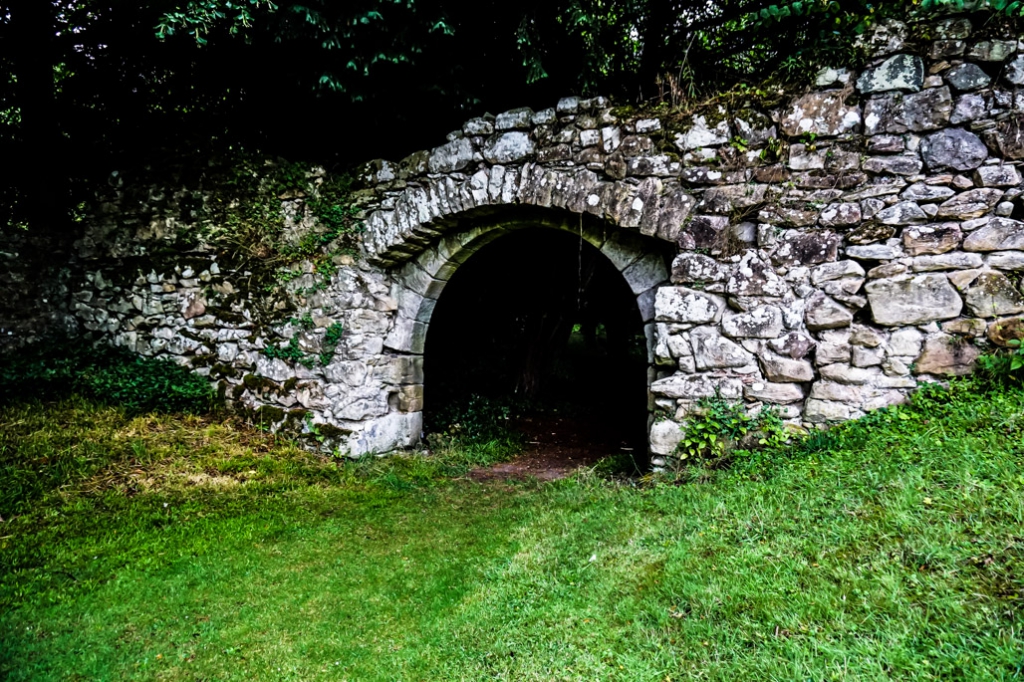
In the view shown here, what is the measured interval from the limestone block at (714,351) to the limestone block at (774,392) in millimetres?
183

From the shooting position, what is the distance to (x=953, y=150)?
11.7ft

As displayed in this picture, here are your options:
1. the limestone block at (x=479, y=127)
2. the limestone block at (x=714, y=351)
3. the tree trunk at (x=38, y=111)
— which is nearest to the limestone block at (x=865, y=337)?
the limestone block at (x=714, y=351)

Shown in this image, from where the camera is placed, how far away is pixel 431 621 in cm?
281

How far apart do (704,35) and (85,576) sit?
693 centimetres

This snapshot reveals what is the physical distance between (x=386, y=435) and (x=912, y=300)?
440 centimetres

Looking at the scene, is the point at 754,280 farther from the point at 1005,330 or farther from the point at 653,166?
the point at 1005,330

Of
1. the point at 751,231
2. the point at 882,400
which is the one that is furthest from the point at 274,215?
the point at 882,400

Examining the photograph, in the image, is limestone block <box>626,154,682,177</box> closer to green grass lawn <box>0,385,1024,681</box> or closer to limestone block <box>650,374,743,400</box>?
limestone block <box>650,374,743,400</box>

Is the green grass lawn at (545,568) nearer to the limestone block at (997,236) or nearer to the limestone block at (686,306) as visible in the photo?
the limestone block at (997,236)

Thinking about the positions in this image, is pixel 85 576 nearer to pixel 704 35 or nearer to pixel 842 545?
pixel 842 545

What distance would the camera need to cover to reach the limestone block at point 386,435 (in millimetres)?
5148

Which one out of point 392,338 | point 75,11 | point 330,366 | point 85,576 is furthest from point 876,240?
point 75,11

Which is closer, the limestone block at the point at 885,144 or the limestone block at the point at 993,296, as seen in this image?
the limestone block at the point at 993,296

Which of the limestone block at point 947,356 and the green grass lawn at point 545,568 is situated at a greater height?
the limestone block at point 947,356
